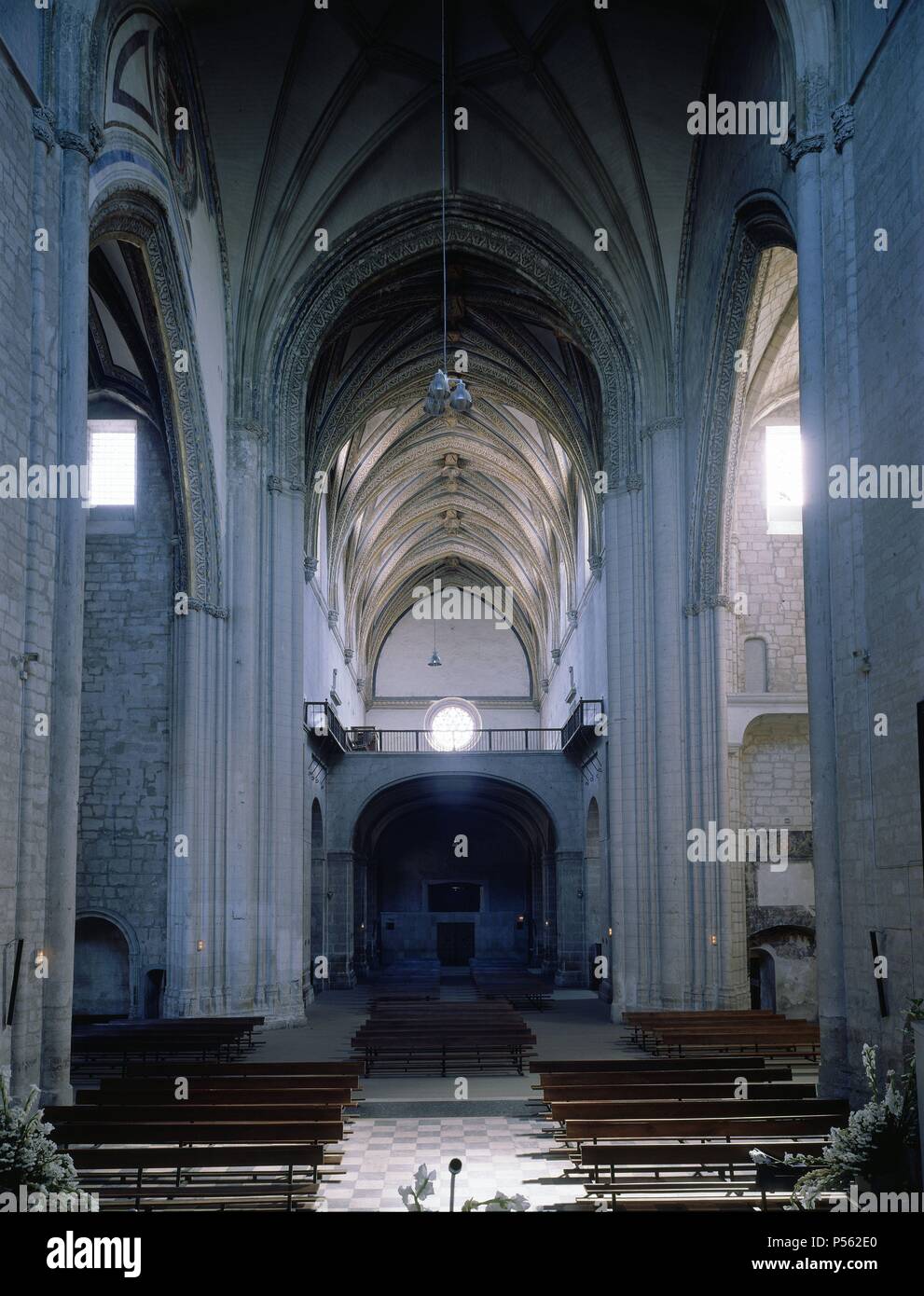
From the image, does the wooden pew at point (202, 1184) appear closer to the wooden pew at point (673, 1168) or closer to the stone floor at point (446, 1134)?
the stone floor at point (446, 1134)

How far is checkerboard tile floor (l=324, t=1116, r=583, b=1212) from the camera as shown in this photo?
1030 cm

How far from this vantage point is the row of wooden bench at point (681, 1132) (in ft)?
31.2

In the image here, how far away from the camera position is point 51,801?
1251cm

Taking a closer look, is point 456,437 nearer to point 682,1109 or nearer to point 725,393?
point 725,393

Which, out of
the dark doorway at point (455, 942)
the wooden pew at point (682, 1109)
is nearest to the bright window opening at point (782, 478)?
the wooden pew at point (682, 1109)

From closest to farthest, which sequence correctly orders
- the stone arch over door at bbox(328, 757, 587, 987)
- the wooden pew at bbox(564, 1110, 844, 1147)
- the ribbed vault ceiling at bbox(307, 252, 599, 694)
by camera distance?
the wooden pew at bbox(564, 1110, 844, 1147), the ribbed vault ceiling at bbox(307, 252, 599, 694), the stone arch over door at bbox(328, 757, 587, 987)

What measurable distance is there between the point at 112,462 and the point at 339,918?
15422 millimetres

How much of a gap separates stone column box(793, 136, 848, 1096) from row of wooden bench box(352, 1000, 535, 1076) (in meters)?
5.38

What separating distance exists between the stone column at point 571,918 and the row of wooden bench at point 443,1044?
48.7 ft

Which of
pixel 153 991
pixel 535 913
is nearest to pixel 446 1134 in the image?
pixel 153 991

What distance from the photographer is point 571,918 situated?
33.8 meters

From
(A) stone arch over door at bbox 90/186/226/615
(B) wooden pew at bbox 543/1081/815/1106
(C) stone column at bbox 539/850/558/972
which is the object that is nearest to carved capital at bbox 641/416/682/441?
(A) stone arch over door at bbox 90/186/226/615

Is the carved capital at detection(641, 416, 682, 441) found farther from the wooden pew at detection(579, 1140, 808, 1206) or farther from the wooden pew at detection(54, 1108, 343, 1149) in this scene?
the wooden pew at detection(54, 1108, 343, 1149)
